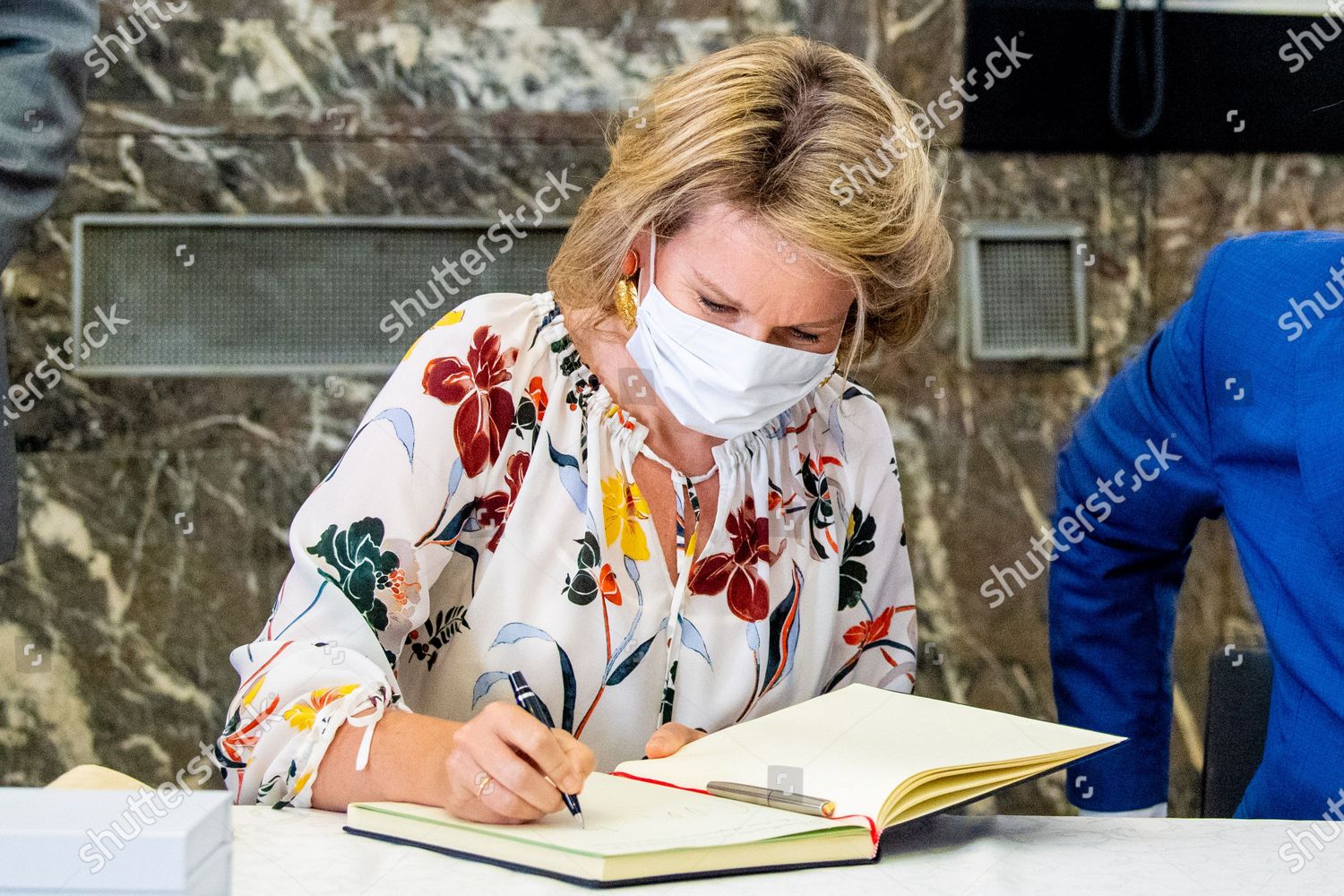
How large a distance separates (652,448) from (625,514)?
80mm

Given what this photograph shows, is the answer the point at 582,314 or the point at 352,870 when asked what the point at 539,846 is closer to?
the point at 352,870

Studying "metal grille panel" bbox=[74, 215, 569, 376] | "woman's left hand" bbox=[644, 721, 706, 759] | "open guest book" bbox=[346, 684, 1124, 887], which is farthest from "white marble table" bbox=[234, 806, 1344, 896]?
"metal grille panel" bbox=[74, 215, 569, 376]

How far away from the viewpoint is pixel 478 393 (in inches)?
42.8

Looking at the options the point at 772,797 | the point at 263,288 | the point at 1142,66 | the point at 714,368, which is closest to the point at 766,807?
the point at 772,797

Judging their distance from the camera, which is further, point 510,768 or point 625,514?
point 625,514

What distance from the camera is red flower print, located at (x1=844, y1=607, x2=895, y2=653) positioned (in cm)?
123

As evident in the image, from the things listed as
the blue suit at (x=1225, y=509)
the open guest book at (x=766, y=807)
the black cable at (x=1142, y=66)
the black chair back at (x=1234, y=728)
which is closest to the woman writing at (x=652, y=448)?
the open guest book at (x=766, y=807)

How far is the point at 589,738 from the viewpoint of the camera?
1098 millimetres

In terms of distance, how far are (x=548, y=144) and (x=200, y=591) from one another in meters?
0.98

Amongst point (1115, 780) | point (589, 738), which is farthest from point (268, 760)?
point (1115, 780)

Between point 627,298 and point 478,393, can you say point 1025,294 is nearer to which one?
point 627,298

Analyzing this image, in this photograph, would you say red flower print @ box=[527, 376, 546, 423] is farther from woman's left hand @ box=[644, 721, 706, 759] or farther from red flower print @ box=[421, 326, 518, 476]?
woman's left hand @ box=[644, 721, 706, 759]

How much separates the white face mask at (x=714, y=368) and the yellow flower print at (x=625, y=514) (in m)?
0.08

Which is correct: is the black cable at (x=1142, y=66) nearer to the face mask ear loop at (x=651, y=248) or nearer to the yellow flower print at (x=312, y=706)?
the face mask ear loop at (x=651, y=248)
